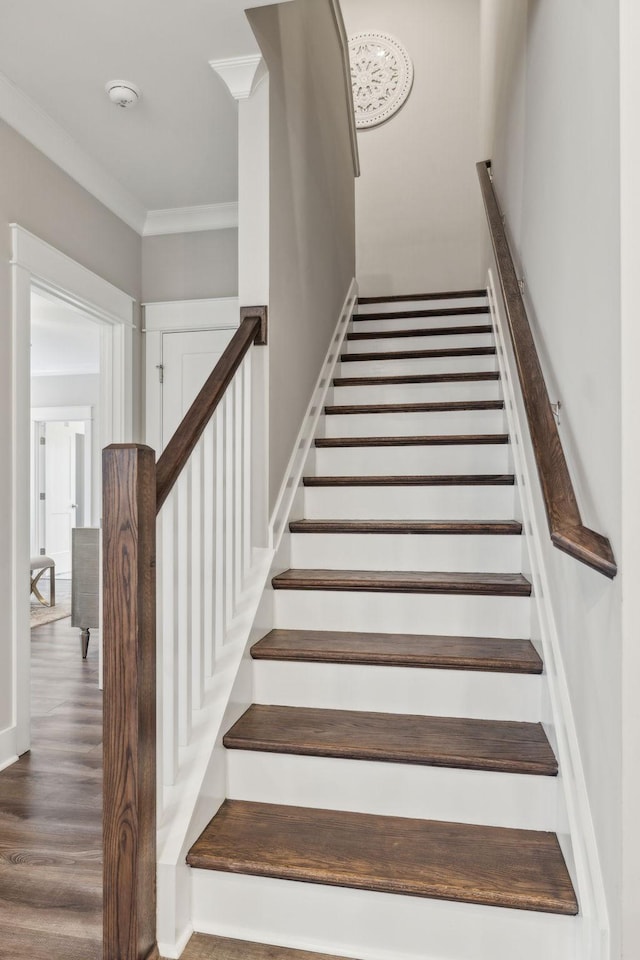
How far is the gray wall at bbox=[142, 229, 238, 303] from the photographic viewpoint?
3676 mm

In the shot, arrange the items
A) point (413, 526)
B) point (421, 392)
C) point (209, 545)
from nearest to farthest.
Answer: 1. point (209, 545)
2. point (413, 526)
3. point (421, 392)

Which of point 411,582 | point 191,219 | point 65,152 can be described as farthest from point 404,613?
point 191,219

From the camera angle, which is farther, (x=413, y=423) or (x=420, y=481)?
(x=413, y=423)

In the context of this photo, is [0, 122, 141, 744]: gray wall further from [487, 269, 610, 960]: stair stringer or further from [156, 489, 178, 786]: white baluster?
[487, 269, 610, 960]: stair stringer

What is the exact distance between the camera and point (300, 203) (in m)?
2.79

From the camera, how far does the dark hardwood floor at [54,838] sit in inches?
58.3

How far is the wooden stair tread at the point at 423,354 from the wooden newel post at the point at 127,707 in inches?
91.0

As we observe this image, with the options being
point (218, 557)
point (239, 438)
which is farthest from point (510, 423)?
point (218, 557)

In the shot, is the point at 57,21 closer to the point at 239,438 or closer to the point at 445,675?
the point at 239,438

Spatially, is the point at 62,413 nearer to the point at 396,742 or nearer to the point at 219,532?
the point at 219,532

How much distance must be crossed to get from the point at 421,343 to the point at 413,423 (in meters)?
0.90

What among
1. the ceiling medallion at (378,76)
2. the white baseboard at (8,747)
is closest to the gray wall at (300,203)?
the white baseboard at (8,747)

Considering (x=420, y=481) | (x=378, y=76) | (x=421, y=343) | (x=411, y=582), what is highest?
(x=378, y=76)

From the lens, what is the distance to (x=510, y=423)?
2641mm
